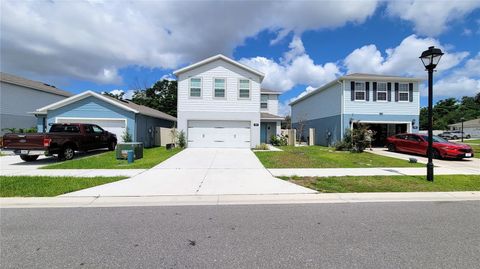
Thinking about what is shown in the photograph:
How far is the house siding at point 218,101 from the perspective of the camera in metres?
18.9

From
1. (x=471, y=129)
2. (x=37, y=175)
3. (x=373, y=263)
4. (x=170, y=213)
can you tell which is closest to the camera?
(x=373, y=263)

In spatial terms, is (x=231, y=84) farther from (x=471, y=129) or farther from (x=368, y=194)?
(x=471, y=129)

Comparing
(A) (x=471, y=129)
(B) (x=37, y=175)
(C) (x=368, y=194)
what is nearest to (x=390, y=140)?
(C) (x=368, y=194)

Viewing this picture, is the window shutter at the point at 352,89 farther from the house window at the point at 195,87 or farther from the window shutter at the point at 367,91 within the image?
the house window at the point at 195,87

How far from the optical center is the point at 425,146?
15031 mm

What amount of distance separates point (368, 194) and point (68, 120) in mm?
20331

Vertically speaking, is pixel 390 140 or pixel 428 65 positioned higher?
pixel 428 65

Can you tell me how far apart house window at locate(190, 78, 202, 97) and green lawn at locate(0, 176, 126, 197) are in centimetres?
1170

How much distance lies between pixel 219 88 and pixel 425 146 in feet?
46.4

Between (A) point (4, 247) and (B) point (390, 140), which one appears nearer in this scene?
(A) point (4, 247)


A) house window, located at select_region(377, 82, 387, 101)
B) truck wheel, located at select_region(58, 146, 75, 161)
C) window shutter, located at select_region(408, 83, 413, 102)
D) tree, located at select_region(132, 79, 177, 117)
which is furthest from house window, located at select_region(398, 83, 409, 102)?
tree, located at select_region(132, 79, 177, 117)

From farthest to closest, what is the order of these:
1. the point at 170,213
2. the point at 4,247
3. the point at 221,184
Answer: the point at 221,184
the point at 170,213
the point at 4,247

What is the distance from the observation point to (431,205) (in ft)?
19.0

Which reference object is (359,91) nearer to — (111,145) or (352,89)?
(352,89)
